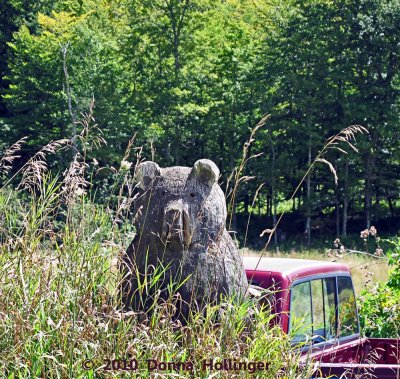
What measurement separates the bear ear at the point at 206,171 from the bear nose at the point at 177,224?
0.25 metres

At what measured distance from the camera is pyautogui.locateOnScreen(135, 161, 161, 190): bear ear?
4.86 m

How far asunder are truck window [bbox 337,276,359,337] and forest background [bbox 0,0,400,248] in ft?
93.7

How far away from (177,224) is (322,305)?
1.62 meters

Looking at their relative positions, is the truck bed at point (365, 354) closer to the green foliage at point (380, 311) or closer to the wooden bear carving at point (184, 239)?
the wooden bear carving at point (184, 239)

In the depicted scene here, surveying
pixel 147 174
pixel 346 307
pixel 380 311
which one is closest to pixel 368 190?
pixel 380 311

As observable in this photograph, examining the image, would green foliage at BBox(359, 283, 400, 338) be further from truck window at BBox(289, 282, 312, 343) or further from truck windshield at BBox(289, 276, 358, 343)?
→ truck window at BBox(289, 282, 312, 343)

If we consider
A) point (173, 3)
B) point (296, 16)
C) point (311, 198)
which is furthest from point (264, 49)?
point (311, 198)

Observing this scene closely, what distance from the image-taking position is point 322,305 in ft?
18.9

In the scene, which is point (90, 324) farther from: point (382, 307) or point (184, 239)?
point (382, 307)

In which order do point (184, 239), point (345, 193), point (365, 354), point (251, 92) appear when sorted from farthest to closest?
point (251, 92), point (345, 193), point (365, 354), point (184, 239)

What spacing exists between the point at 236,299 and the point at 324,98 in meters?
33.6

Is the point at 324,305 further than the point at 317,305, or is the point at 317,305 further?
the point at 324,305

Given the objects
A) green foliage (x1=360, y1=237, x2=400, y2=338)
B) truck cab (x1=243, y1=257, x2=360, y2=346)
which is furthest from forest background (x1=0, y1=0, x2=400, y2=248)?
truck cab (x1=243, y1=257, x2=360, y2=346)

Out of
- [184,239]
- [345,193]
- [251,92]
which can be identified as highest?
[251,92]
